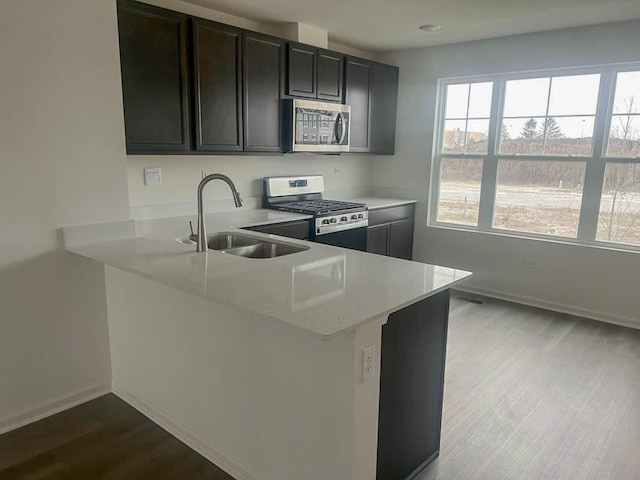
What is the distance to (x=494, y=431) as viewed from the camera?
2338mm

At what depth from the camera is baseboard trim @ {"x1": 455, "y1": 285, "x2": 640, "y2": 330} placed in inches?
152

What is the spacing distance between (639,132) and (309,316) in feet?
12.1

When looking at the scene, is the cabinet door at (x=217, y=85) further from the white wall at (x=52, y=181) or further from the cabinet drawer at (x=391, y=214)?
the cabinet drawer at (x=391, y=214)

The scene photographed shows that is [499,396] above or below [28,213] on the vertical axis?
below

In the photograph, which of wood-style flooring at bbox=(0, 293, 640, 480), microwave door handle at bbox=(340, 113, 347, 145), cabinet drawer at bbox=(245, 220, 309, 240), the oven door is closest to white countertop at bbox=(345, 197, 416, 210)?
the oven door

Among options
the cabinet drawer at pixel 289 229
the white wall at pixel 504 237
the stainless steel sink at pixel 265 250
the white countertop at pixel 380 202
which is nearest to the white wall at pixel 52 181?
the stainless steel sink at pixel 265 250

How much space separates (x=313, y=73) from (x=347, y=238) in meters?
1.45

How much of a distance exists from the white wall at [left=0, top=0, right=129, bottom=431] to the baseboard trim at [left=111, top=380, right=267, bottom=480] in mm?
240

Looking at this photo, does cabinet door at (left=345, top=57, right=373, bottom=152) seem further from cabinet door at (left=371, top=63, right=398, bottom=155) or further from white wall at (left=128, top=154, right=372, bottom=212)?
white wall at (left=128, top=154, right=372, bottom=212)

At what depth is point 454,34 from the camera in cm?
418

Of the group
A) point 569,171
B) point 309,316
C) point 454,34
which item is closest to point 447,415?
point 309,316

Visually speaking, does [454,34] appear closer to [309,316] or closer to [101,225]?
[101,225]

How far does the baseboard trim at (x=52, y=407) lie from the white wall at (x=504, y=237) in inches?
138

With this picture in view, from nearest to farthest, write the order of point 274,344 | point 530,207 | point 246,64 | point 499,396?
point 274,344
point 499,396
point 246,64
point 530,207
